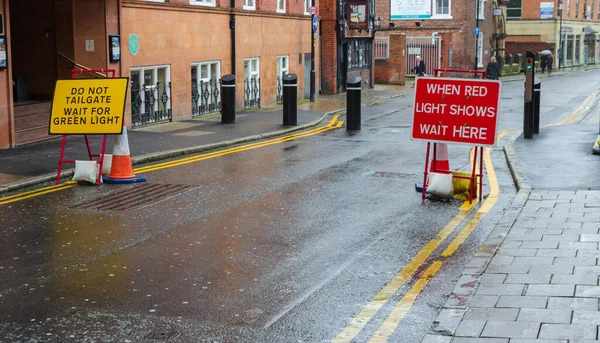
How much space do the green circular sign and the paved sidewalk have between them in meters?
11.0

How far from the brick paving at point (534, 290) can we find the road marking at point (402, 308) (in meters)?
0.31

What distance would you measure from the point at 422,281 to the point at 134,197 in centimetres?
542

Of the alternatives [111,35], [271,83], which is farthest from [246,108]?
[111,35]

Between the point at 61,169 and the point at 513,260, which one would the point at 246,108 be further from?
the point at 513,260

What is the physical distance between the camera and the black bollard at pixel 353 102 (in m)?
21.6

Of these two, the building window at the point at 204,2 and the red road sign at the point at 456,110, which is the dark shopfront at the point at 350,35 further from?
the red road sign at the point at 456,110

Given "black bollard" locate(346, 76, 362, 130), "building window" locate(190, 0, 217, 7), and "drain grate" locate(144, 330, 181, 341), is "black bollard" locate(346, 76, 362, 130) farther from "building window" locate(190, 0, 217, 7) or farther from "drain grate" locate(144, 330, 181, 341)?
"drain grate" locate(144, 330, 181, 341)

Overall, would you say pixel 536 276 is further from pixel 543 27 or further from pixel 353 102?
pixel 543 27

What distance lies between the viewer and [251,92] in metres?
28.0

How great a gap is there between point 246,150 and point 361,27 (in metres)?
20.3

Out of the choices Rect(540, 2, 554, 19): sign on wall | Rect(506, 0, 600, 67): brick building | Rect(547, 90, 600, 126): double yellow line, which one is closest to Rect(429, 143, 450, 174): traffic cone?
Rect(547, 90, 600, 126): double yellow line

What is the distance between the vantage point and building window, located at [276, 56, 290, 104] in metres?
30.6

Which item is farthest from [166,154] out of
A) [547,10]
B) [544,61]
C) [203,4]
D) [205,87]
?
[547,10]

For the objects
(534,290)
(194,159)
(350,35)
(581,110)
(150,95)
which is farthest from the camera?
(350,35)
